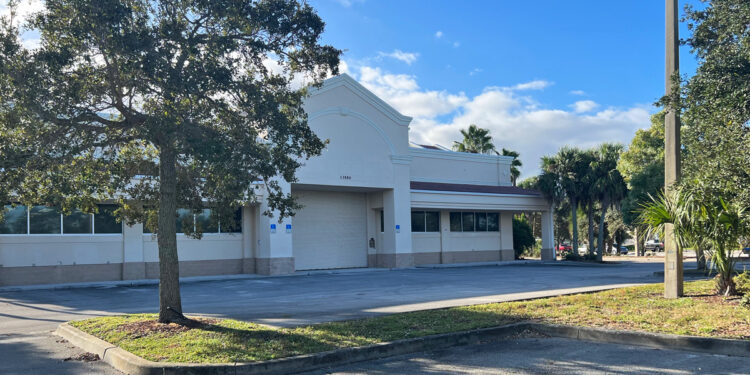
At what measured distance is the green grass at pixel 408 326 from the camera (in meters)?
8.37

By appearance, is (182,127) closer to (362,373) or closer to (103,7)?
(103,7)

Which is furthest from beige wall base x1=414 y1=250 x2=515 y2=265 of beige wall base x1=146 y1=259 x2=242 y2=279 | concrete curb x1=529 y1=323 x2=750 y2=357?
concrete curb x1=529 y1=323 x2=750 y2=357

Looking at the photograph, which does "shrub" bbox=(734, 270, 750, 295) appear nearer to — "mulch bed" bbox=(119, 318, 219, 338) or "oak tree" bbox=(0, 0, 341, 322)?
"oak tree" bbox=(0, 0, 341, 322)

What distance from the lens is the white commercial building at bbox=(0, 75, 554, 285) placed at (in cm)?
2281

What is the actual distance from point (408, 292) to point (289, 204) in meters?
7.45

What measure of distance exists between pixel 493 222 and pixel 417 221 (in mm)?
6618

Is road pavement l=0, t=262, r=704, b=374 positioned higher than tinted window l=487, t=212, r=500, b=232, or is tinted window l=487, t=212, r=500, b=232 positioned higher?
tinted window l=487, t=212, r=500, b=232

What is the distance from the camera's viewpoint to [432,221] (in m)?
34.3

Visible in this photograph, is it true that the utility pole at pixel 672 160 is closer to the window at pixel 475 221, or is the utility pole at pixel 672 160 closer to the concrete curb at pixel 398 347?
the concrete curb at pixel 398 347

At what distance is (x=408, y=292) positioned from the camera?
18016 mm

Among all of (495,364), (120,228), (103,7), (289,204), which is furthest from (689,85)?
(120,228)

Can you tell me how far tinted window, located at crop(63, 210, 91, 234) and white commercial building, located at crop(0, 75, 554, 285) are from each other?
0.13 feet

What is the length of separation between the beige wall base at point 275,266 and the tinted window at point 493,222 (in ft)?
50.8

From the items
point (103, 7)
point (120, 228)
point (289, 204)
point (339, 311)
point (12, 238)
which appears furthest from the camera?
point (120, 228)
